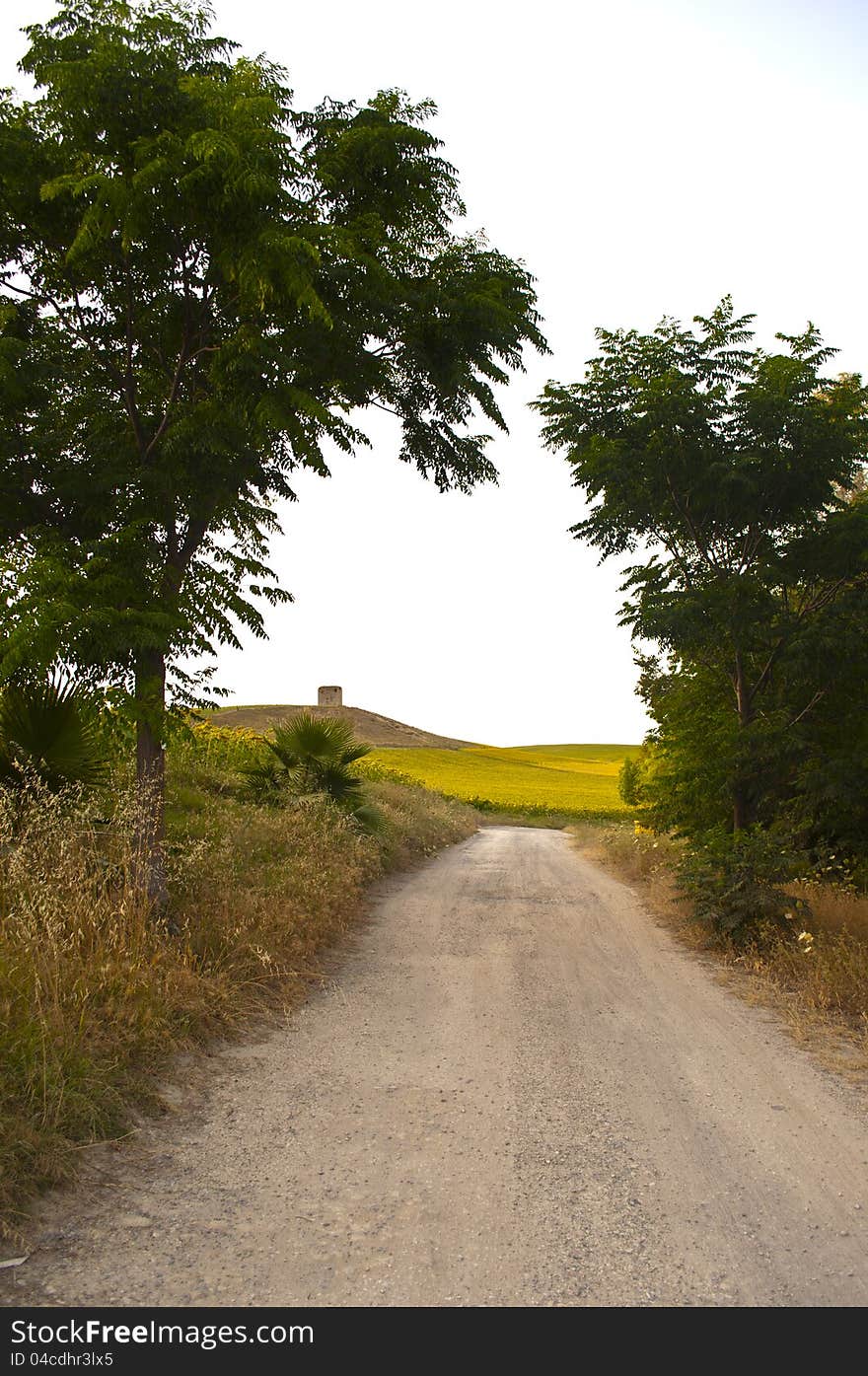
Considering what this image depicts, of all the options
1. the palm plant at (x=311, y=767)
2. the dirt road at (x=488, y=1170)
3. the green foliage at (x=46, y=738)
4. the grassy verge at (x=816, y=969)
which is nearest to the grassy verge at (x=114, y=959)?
the dirt road at (x=488, y=1170)

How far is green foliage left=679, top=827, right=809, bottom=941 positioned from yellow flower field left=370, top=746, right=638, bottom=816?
23.6 m

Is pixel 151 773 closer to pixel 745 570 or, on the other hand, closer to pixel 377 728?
pixel 745 570

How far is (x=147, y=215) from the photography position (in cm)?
664

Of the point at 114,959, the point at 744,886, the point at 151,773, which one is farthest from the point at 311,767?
the point at 114,959

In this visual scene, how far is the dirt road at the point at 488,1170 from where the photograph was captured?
3.09 m

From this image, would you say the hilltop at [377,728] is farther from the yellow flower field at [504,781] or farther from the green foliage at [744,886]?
the green foliage at [744,886]

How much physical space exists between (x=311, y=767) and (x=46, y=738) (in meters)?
6.77

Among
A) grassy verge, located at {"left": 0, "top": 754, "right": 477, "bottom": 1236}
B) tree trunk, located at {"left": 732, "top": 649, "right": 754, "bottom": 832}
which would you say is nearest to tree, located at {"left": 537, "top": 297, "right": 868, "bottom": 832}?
tree trunk, located at {"left": 732, "top": 649, "right": 754, "bottom": 832}

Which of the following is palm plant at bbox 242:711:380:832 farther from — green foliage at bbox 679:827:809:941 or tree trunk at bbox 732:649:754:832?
green foliage at bbox 679:827:809:941

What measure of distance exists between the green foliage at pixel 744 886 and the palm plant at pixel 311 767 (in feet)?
22.8

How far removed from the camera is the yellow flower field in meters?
46.8

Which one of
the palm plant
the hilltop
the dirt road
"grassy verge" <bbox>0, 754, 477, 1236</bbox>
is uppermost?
the hilltop
